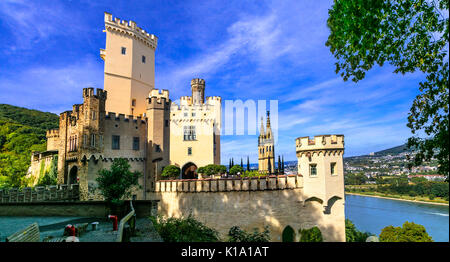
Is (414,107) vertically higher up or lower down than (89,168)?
higher up

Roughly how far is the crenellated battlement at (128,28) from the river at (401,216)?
199 ft

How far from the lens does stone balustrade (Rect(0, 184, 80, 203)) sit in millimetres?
20047

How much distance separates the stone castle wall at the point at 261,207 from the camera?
18234 millimetres

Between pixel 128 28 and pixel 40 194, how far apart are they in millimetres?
20911

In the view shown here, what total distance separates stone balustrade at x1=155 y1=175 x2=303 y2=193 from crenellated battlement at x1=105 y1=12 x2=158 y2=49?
20.9m

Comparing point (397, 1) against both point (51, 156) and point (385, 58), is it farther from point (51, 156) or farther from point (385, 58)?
point (51, 156)

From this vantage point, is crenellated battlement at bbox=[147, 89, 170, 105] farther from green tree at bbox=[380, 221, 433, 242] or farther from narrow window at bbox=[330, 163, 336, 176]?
green tree at bbox=[380, 221, 433, 242]

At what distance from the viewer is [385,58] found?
29.4ft

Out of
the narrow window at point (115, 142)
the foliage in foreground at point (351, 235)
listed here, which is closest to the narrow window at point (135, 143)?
the narrow window at point (115, 142)

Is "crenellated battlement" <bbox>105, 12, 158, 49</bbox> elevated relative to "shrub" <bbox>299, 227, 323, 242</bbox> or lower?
elevated

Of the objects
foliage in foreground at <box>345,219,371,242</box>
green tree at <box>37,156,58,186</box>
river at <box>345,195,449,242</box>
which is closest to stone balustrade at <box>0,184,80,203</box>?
green tree at <box>37,156,58,186</box>
